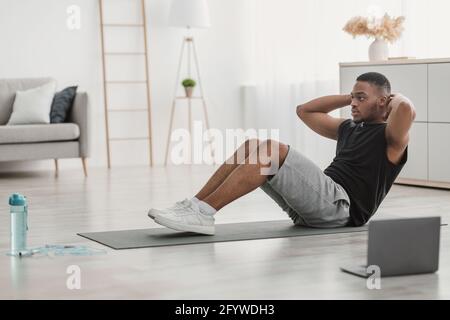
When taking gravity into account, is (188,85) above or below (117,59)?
below

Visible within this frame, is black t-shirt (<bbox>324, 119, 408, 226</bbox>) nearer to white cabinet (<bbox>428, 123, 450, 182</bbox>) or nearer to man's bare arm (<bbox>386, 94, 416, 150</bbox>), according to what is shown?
man's bare arm (<bbox>386, 94, 416, 150</bbox>)

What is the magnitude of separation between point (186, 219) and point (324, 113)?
979 mm

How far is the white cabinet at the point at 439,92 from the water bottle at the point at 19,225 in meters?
3.49

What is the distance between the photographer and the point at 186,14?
8.46 meters

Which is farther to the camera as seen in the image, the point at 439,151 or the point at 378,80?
the point at 439,151

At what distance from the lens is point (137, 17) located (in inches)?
343

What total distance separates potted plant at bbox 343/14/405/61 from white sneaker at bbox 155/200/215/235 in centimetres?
336

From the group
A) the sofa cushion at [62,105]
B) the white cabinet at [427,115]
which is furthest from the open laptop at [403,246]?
the sofa cushion at [62,105]

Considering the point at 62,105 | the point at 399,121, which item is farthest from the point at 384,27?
the point at 399,121

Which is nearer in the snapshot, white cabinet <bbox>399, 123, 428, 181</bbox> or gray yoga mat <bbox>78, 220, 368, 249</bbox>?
gray yoga mat <bbox>78, 220, 368, 249</bbox>

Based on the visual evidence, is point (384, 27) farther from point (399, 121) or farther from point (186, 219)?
point (186, 219)

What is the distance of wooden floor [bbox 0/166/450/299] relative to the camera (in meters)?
2.93

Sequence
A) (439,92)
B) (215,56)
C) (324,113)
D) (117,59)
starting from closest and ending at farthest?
(324,113)
(439,92)
(117,59)
(215,56)

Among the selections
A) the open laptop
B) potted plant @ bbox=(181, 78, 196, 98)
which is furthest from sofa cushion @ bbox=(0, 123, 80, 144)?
the open laptop
